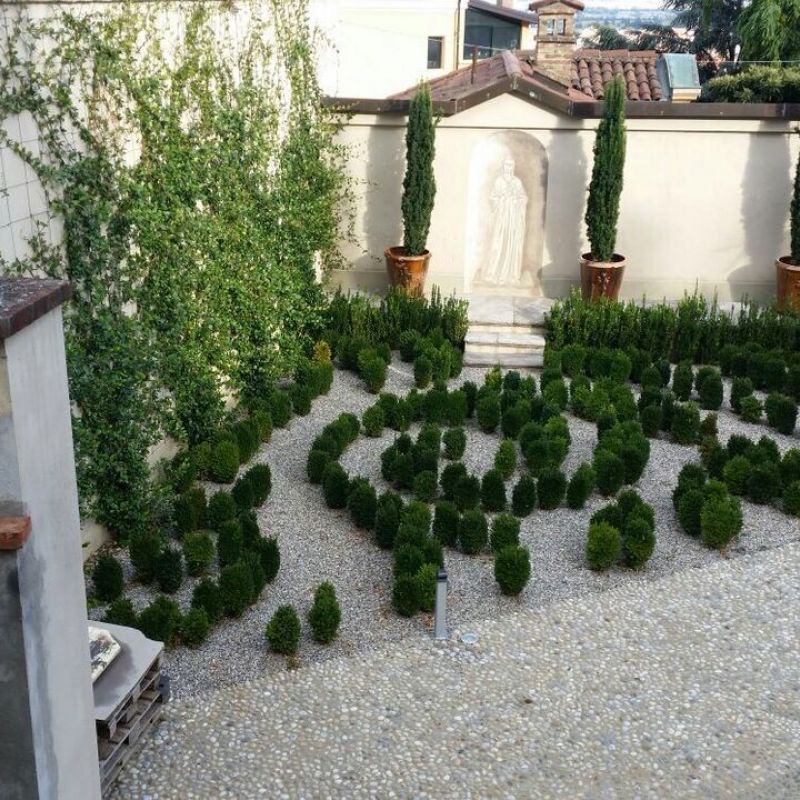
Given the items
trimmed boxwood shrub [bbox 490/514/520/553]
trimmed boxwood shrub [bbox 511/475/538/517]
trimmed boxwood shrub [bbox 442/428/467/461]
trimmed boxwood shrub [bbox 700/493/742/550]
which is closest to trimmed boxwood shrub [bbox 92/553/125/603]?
trimmed boxwood shrub [bbox 490/514/520/553]

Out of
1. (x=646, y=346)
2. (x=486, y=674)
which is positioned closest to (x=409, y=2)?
(x=646, y=346)

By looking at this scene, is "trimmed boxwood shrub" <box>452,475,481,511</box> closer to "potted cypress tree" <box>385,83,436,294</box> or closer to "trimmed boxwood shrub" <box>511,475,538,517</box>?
"trimmed boxwood shrub" <box>511,475,538,517</box>

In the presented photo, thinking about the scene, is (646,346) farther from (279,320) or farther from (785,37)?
(785,37)

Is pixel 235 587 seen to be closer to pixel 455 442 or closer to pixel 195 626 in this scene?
pixel 195 626

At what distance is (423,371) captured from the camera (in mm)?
10992

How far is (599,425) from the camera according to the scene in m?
9.68

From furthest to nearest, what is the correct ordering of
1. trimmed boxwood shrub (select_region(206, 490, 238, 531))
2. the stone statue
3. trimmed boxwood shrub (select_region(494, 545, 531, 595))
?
1. the stone statue
2. trimmed boxwood shrub (select_region(206, 490, 238, 531))
3. trimmed boxwood shrub (select_region(494, 545, 531, 595))

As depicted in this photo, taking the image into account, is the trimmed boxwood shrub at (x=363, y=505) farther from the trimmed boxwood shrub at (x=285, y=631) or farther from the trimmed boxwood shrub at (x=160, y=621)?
the trimmed boxwood shrub at (x=160, y=621)

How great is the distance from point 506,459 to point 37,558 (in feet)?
18.4

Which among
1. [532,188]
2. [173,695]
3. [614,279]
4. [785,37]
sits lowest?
[173,695]

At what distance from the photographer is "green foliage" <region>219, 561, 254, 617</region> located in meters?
6.87

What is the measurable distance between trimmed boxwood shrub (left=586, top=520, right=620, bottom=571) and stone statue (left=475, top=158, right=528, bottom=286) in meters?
7.22

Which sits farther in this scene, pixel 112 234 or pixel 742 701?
pixel 112 234

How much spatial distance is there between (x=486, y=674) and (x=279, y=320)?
5.36 metres
